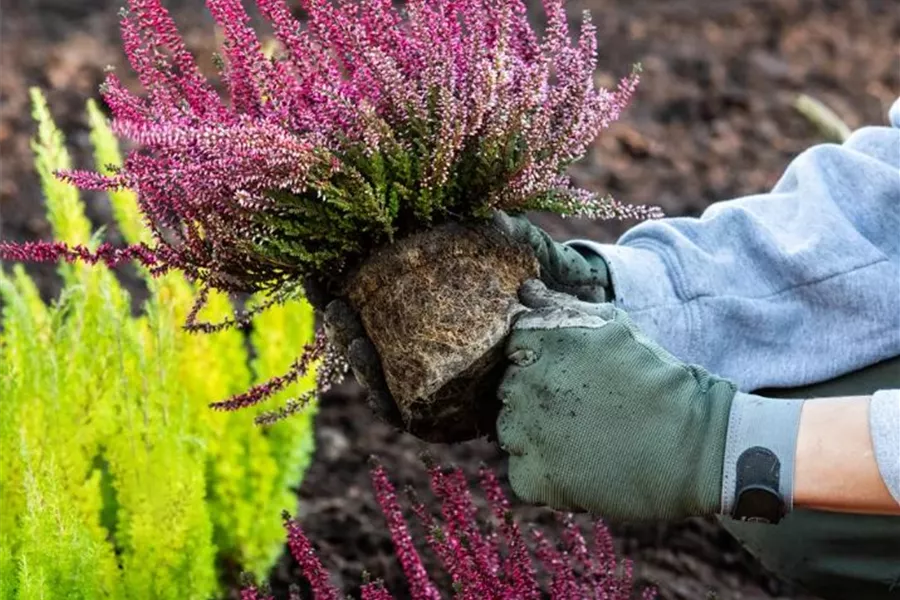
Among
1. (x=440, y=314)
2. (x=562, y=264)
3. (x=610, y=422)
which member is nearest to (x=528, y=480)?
(x=610, y=422)

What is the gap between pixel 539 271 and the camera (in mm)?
1797

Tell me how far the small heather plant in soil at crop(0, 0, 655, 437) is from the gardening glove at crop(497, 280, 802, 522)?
9 cm

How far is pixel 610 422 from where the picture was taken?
1.59 m

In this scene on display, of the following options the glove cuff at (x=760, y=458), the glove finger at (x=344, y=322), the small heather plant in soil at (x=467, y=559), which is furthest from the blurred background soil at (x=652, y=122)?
the glove cuff at (x=760, y=458)

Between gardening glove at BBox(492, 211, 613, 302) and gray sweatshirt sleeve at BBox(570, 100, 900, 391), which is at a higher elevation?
gardening glove at BBox(492, 211, 613, 302)

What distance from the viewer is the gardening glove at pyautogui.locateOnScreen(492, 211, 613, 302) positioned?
5.77 feet

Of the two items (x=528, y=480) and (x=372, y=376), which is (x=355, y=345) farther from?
(x=528, y=480)

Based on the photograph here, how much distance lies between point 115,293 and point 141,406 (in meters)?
0.26


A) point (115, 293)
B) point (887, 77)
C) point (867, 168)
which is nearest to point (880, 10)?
point (887, 77)

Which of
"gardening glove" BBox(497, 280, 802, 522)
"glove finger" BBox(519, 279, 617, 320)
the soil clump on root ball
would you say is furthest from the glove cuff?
the soil clump on root ball

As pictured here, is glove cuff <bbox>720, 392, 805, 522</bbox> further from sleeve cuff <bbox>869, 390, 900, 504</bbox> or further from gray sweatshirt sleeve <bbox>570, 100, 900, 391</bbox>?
gray sweatshirt sleeve <bbox>570, 100, 900, 391</bbox>

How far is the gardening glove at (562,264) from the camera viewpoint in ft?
5.77

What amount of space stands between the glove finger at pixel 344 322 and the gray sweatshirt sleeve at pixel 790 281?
405 millimetres

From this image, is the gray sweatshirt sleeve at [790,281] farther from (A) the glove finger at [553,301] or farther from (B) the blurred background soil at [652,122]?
(B) the blurred background soil at [652,122]
